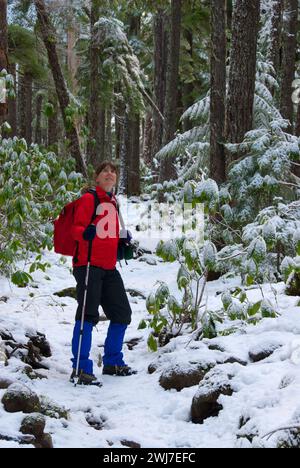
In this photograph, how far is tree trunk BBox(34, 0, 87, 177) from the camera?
1052 centimetres

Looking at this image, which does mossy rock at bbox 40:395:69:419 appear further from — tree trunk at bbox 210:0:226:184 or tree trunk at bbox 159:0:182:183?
tree trunk at bbox 159:0:182:183

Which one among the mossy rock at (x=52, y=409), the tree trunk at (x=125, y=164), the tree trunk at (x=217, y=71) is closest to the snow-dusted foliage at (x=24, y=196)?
the mossy rock at (x=52, y=409)

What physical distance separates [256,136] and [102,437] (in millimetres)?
5302

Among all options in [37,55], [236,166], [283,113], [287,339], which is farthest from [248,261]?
[37,55]

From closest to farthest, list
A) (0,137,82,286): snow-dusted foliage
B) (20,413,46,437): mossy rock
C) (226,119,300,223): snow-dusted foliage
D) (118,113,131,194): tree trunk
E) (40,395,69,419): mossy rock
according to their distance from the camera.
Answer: (20,413,46,437): mossy rock < (40,395,69,419): mossy rock < (0,137,82,286): snow-dusted foliage < (226,119,300,223): snow-dusted foliage < (118,113,131,194): tree trunk

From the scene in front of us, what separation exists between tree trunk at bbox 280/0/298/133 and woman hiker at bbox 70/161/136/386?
413 inches

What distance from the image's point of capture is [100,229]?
5609 millimetres

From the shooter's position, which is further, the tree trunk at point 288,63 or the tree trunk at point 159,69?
the tree trunk at point 159,69

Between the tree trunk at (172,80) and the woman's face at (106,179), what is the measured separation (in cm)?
942

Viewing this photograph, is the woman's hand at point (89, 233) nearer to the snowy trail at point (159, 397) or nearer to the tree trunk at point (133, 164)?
the snowy trail at point (159, 397)

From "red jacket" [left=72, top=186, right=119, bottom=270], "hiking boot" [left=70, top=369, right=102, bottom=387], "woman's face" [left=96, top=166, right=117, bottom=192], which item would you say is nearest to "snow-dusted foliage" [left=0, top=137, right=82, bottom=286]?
"red jacket" [left=72, top=186, right=119, bottom=270]

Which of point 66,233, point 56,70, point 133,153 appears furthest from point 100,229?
point 133,153

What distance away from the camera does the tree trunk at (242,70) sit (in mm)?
8828
